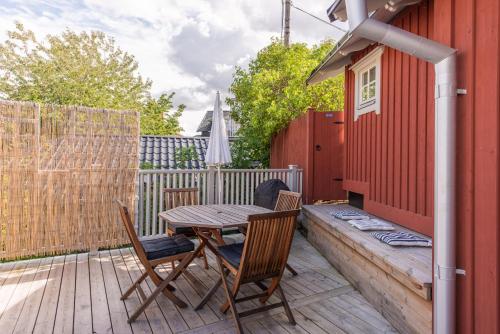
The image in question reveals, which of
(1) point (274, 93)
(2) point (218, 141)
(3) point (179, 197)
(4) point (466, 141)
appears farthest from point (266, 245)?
(1) point (274, 93)

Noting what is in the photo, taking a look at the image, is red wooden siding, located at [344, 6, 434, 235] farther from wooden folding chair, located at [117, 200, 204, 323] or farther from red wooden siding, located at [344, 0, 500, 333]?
wooden folding chair, located at [117, 200, 204, 323]

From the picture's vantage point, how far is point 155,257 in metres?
2.76

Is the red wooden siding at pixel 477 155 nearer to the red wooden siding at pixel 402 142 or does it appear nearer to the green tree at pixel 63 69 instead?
the red wooden siding at pixel 402 142

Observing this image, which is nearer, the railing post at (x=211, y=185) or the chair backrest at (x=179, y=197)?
the chair backrest at (x=179, y=197)

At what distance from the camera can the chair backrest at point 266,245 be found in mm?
2371

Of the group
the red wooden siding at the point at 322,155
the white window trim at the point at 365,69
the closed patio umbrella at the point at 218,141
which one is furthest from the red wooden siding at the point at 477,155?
the red wooden siding at the point at 322,155

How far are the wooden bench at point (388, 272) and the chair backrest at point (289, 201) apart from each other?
1.67ft

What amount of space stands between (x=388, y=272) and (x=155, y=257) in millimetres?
2094

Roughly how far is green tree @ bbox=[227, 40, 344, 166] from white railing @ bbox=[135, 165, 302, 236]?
5.28 feet

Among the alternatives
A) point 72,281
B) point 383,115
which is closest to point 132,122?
point 72,281

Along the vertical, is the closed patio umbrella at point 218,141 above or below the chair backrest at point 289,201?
above

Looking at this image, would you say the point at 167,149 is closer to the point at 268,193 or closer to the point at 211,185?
the point at 211,185

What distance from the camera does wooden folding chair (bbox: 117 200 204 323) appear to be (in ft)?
8.42

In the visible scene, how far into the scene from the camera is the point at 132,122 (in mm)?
4504
